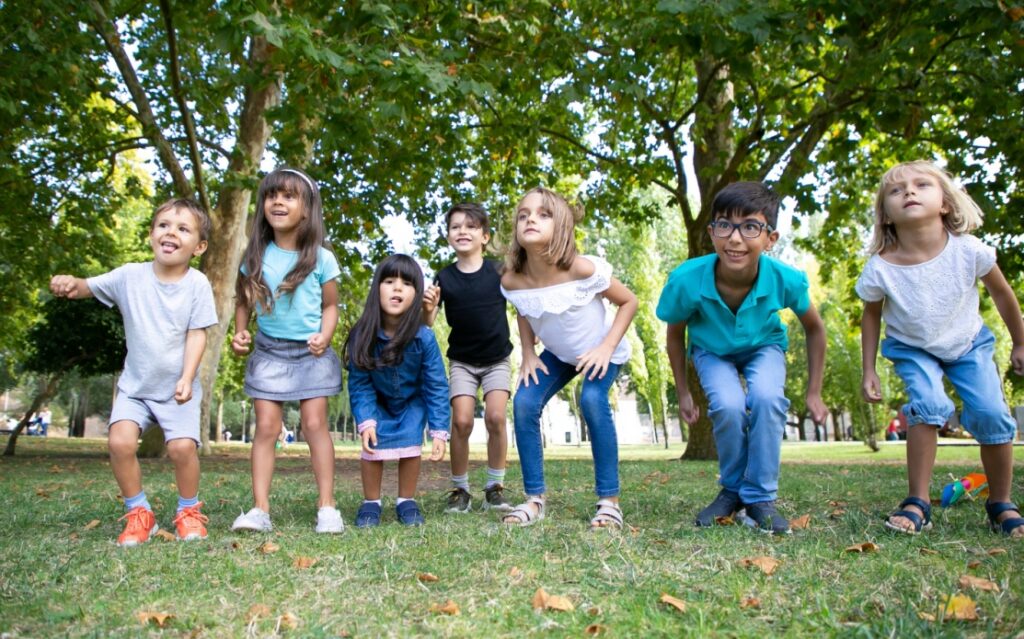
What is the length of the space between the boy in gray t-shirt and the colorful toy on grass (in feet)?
14.1

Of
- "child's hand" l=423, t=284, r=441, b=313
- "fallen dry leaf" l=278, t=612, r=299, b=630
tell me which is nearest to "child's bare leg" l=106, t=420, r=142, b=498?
"child's hand" l=423, t=284, r=441, b=313

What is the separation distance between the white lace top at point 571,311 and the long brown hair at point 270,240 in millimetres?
1209

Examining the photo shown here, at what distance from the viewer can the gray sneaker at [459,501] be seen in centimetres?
518

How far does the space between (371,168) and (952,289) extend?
8.97 meters

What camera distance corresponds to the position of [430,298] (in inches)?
193

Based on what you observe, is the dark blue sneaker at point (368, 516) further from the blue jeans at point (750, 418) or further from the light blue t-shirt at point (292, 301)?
the blue jeans at point (750, 418)

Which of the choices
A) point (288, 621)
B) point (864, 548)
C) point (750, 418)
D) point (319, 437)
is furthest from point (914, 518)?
point (319, 437)

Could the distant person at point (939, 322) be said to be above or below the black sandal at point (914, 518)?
above

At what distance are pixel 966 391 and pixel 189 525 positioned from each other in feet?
12.7

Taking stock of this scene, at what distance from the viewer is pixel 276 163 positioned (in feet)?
46.8

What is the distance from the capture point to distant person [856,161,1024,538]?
12.8 ft

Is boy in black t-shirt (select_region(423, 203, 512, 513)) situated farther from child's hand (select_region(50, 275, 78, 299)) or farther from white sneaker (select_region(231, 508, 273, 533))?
child's hand (select_region(50, 275, 78, 299))

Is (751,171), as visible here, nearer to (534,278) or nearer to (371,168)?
(371,168)

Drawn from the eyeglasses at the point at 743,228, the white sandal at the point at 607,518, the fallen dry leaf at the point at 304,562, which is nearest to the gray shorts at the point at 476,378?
the white sandal at the point at 607,518
